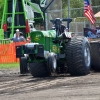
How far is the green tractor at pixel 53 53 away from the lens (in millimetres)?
15344

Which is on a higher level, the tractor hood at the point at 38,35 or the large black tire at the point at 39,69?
the tractor hood at the point at 38,35

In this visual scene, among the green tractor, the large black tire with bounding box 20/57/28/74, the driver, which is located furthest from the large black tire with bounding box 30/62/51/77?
the driver

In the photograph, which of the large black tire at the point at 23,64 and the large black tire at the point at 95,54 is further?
the large black tire at the point at 95,54

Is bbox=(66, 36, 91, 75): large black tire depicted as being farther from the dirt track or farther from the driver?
the dirt track

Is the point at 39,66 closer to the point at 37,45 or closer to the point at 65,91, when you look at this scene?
the point at 37,45

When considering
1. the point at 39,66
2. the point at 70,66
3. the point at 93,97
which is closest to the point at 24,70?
the point at 39,66

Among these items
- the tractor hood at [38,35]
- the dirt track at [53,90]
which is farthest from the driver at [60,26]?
the dirt track at [53,90]

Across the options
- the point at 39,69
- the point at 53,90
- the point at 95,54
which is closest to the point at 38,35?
the point at 39,69

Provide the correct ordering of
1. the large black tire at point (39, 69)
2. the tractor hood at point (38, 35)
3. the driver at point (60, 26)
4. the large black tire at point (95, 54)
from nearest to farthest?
the tractor hood at point (38, 35) < the large black tire at point (39, 69) < the driver at point (60, 26) < the large black tire at point (95, 54)

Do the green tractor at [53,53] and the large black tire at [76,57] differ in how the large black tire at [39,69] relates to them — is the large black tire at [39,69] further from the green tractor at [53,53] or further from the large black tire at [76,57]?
the large black tire at [76,57]

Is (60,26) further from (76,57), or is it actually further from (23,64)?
(23,64)

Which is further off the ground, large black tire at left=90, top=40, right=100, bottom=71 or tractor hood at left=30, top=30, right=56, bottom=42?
tractor hood at left=30, top=30, right=56, bottom=42

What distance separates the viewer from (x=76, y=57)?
52.1 feet

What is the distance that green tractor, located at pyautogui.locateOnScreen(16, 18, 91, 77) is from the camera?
1534 cm
